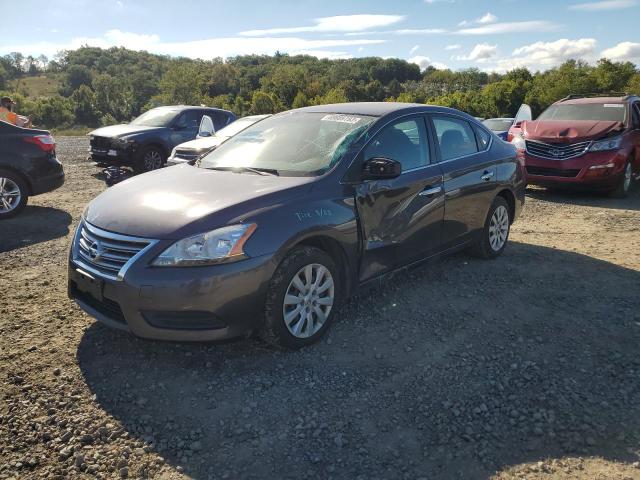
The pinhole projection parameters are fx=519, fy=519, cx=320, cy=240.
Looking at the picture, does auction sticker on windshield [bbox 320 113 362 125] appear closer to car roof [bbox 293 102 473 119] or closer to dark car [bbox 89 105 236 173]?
car roof [bbox 293 102 473 119]

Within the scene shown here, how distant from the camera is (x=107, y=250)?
333cm

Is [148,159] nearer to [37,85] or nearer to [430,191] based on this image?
[430,191]

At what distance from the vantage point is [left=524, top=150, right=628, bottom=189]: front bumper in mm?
9000

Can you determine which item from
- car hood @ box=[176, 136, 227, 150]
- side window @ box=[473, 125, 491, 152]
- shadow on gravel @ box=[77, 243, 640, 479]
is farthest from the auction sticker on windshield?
car hood @ box=[176, 136, 227, 150]

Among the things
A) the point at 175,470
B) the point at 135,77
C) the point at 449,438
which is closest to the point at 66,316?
the point at 175,470

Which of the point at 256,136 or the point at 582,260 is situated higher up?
the point at 256,136

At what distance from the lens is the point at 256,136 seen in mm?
4707

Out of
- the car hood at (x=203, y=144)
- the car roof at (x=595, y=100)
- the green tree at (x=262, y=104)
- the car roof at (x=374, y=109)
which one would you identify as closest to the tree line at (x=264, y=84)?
the green tree at (x=262, y=104)

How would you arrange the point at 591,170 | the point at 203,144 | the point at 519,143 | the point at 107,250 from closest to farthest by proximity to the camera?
the point at 107,250
the point at 591,170
the point at 203,144
the point at 519,143

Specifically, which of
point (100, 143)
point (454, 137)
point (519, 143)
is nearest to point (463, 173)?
point (454, 137)

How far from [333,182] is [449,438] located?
1.89 m

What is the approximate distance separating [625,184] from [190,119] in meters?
9.36

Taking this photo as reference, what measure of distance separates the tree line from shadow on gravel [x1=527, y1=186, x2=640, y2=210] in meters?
22.0

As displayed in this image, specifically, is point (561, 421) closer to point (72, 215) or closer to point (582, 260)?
point (582, 260)
